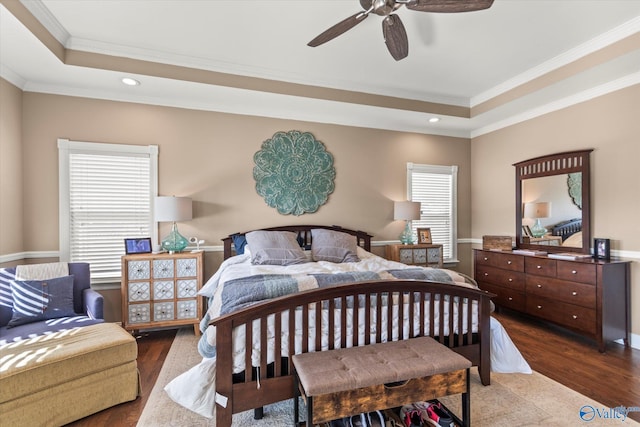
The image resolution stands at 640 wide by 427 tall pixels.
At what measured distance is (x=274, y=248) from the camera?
11.4 ft

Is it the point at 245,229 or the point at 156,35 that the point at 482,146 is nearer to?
the point at 245,229

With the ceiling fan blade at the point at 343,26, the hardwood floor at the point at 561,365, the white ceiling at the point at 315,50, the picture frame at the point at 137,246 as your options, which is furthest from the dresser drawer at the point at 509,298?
the picture frame at the point at 137,246

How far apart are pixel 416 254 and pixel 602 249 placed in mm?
2049

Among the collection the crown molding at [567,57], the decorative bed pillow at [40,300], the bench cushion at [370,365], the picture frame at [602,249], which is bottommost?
the bench cushion at [370,365]

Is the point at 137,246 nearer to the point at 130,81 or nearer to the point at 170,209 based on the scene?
the point at 170,209

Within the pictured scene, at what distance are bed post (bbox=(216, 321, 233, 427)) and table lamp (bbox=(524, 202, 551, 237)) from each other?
4157mm

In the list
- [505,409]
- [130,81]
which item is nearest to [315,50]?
[130,81]

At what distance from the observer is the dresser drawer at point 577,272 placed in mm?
3053

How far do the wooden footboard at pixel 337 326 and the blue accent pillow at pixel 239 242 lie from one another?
6.78 ft

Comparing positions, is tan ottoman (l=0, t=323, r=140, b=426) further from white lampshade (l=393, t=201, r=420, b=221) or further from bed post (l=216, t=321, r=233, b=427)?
white lampshade (l=393, t=201, r=420, b=221)

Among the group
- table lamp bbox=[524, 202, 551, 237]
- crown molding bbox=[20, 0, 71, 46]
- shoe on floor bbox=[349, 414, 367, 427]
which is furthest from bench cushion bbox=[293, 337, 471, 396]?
crown molding bbox=[20, 0, 71, 46]

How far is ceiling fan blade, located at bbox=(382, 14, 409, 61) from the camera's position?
216 cm

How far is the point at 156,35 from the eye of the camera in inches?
113

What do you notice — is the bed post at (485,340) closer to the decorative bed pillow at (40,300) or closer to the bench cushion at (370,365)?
the bench cushion at (370,365)
